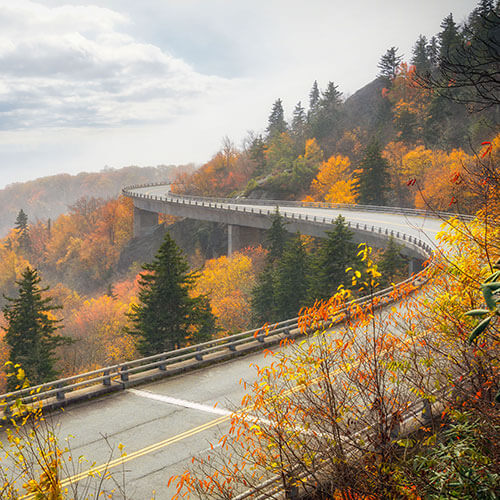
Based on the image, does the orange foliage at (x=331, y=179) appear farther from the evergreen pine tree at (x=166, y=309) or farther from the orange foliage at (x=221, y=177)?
the evergreen pine tree at (x=166, y=309)

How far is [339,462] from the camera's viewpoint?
7230 millimetres

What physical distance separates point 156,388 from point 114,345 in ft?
122

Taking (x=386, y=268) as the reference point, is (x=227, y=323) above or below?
below

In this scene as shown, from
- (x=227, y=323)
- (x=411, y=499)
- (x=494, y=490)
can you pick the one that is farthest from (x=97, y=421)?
(x=227, y=323)

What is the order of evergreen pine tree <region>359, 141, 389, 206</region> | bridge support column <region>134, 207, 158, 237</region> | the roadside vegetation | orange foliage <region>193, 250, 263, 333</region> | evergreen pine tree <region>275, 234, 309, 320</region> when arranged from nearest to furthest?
the roadside vegetation
evergreen pine tree <region>275, 234, 309, 320</region>
orange foliage <region>193, 250, 263, 333</region>
evergreen pine tree <region>359, 141, 389, 206</region>
bridge support column <region>134, 207, 158, 237</region>

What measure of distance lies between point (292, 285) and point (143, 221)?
190 feet

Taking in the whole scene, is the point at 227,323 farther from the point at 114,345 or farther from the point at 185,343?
the point at 185,343

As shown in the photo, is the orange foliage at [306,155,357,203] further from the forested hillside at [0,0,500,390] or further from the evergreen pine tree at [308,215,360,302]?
the evergreen pine tree at [308,215,360,302]

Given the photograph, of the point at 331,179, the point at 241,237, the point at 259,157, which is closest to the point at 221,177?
the point at 259,157

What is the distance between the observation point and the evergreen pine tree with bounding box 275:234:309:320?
135 feet

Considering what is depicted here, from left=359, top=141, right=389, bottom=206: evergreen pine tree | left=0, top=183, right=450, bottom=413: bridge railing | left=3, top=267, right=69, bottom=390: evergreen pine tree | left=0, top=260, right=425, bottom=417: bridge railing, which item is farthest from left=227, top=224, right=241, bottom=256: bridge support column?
left=0, top=260, right=425, bottom=417: bridge railing

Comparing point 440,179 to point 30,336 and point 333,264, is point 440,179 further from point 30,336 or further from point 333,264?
point 30,336

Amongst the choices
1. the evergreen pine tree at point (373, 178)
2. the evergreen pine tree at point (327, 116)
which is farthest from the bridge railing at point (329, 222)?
the evergreen pine tree at point (327, 116)

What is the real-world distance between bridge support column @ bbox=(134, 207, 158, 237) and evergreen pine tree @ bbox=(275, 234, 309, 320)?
2143 inches
